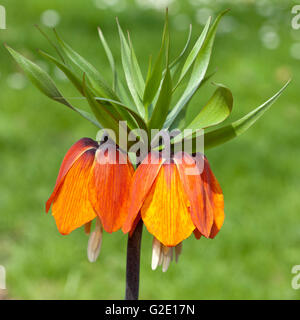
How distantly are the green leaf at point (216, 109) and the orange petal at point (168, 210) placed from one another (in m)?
0.05

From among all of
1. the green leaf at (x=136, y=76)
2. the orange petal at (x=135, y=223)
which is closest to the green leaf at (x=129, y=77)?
the green leaf at (x=136, y=76)

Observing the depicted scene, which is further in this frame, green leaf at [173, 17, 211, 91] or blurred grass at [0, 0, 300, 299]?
blurred grass at [0, 0, 300, 299]

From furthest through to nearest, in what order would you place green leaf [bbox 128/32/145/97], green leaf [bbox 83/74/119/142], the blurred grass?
the blurred grass
green leaf [bbox 128/32/145/97]
green leaf [bbox 83/74/119/142]

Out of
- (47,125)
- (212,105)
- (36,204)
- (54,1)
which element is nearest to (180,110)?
(212,105)

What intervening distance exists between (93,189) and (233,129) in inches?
5.4

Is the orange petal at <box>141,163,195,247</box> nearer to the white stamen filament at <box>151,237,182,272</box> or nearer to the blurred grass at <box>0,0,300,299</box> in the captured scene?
the white stamen filament at <box>151,237,182,272</box>

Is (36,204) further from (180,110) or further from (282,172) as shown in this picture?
(180,110)

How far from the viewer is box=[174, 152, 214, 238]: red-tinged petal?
505mm

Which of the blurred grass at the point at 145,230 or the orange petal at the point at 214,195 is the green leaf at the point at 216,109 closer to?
the orange petal at the point at 214,195

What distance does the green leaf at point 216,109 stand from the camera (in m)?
0.49

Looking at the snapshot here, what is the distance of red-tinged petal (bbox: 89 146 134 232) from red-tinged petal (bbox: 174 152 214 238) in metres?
0.05

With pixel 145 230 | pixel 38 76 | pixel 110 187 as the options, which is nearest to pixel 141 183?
pixel 110 187

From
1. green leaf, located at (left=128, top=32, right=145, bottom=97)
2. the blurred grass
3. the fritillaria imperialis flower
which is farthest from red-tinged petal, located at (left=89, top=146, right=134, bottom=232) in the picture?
the blurred grass

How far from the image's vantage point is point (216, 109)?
511 millimetres
